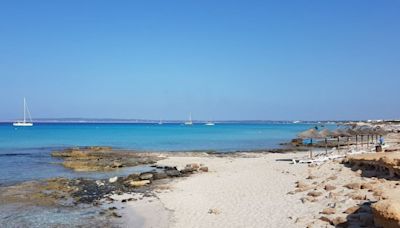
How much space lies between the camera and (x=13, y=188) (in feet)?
72.7

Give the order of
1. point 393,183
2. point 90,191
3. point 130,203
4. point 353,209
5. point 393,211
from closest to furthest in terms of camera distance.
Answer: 1. point 393,211
2. point 353,209
3. point 393,183
4. point 130,203
5. point 90,191

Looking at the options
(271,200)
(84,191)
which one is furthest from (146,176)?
(271,200)

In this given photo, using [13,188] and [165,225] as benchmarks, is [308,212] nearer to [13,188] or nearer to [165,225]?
[165,225]

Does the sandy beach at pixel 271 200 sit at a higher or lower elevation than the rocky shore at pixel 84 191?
higher

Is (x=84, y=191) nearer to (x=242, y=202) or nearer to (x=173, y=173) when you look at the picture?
(x=173, y=173)

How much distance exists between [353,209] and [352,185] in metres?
3.83

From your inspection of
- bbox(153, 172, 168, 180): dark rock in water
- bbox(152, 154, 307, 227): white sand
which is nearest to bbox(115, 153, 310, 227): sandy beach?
bbox(152, 154, 307, 227): white sand

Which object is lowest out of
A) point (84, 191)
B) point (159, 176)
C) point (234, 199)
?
point (84, 191)

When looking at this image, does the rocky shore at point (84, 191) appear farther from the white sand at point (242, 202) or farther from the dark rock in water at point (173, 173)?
the white sand at point (242, 202)

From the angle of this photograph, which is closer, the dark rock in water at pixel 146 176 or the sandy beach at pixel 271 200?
the sandy beach at pixel 271 200

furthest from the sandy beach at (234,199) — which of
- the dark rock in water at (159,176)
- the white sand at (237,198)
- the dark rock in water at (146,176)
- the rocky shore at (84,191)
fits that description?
the dark rock in water at (146,176)

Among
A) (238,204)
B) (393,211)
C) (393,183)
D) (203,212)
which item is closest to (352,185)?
(393,183)

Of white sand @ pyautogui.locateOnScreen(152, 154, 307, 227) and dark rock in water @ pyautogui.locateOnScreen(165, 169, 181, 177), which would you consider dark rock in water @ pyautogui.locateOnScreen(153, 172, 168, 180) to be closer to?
dark rock in water @ pyautogui.locateOnScreen(165, 169, 181, 177)

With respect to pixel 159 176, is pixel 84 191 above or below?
below
